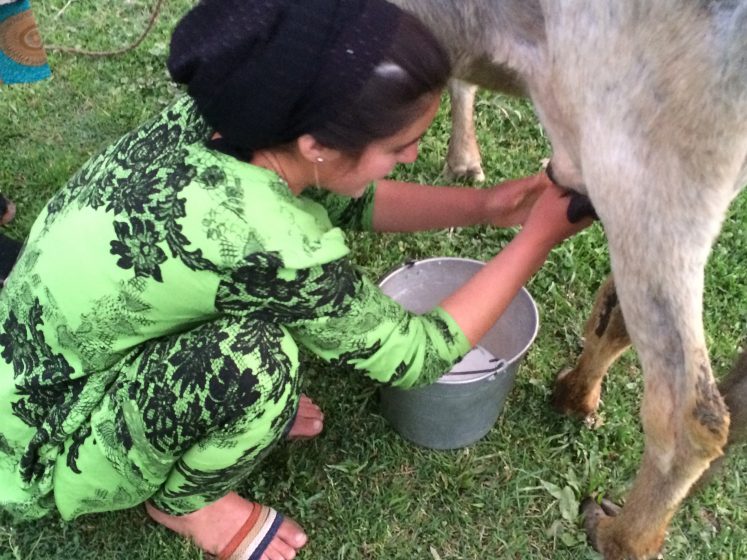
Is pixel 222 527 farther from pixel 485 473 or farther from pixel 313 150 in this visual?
pixel 313 150

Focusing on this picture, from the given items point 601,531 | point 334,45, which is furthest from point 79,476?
point 601,531

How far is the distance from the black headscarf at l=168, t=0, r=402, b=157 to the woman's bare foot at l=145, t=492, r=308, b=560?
46.9 inches

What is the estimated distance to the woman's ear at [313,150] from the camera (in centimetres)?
164

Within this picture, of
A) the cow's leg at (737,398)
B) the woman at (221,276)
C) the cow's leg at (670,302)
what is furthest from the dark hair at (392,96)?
the cow's leg at (737,398)

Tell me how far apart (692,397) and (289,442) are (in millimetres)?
1270

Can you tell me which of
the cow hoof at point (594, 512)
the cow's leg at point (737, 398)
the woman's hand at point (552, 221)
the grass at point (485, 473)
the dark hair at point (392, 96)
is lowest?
the cow hoof at point (594, 512)

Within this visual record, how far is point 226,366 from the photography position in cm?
179

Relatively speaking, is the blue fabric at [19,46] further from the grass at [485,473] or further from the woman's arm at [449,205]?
the woman's arm at [449,205]

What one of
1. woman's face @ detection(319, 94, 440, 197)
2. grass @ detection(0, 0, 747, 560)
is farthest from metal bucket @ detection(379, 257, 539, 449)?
woman's face @ detection(319, 94, 440, 197)

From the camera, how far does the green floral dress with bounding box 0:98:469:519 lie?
1.68 meters

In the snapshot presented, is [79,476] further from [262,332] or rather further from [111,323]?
[262,332]

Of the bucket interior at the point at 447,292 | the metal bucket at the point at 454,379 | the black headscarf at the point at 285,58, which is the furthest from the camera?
the bucket interior at the point at 447,292

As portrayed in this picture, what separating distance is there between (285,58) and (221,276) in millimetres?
465

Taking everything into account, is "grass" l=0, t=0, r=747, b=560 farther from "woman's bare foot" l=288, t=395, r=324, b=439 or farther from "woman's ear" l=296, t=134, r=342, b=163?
"woman's ear" l=296, t=134, r=342, b=163
